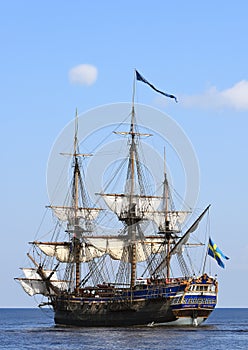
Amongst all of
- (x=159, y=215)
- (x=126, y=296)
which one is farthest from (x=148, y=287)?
(x=159, y=215)

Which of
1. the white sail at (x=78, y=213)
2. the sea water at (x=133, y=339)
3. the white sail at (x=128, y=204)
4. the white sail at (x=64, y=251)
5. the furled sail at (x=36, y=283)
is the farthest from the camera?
the white sail at (x=78, y=213)

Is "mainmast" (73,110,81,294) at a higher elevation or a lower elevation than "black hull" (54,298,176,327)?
higher

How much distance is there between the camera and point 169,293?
12912cm

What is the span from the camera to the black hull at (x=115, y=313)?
130375mm

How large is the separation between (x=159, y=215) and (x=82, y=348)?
60.5m

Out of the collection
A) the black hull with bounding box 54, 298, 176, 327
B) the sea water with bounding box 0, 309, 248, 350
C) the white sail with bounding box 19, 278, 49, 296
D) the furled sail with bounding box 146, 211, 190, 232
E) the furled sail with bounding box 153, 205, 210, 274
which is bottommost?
the sea water with bounding box 0, 309, 248, 350

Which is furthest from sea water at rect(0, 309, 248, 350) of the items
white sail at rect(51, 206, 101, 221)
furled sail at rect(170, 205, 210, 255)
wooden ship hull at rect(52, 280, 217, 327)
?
white sail at rect(51, 206, 101, 221)

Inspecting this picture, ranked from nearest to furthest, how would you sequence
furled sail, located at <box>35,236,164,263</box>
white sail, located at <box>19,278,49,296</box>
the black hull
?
the black hull
furled sail, located at <box>35,236,164,263</box>
white sail, located at <box>19,278,49,296</box>

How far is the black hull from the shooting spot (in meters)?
130

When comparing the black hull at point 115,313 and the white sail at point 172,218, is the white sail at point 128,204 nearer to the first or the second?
the white sail at point 172,218

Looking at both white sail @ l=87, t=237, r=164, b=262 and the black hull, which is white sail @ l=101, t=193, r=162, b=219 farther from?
the black hull

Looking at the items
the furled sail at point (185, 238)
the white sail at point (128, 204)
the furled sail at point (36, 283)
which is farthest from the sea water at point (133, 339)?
the furled sail at point (36, 283)

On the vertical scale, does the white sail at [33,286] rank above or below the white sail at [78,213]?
below

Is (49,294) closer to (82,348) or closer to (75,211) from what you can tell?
(75,211)
